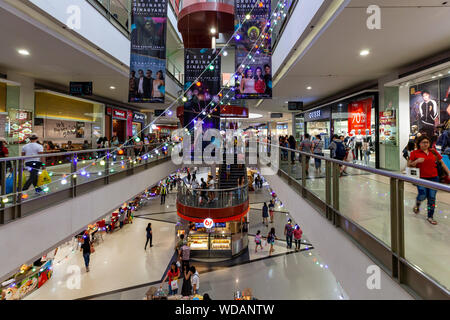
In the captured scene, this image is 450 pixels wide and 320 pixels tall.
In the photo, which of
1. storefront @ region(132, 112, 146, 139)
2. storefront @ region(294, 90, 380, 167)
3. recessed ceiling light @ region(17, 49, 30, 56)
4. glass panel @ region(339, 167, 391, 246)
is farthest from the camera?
storefront @ region(132, 112, 146, 139)

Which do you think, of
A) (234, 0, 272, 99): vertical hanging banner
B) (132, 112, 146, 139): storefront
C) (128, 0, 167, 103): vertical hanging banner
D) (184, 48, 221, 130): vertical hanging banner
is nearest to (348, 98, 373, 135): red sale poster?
(234, 0, 272, 99): vertical hanging banner

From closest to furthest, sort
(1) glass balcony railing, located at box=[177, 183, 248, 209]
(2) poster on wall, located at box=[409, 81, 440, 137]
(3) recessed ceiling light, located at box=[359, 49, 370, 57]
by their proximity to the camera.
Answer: (3) recessed ceiling light, located at box=[359, 49, 370, 57] < (2) poster on wall, located at box=[409, 81, 440, 137] < (1) glass balcony railing, located at box=[177, 183, 248, 209]

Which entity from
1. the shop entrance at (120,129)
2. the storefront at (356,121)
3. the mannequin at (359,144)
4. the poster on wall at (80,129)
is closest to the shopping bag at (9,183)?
the poster on wall at (80,129)

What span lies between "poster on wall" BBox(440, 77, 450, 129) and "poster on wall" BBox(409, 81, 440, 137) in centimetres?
16

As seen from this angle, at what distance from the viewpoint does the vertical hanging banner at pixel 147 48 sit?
23.6 ft

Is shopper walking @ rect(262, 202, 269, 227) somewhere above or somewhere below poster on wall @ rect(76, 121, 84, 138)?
below

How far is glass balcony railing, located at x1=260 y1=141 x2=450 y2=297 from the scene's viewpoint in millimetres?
1749

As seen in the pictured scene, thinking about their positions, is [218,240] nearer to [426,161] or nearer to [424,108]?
[424,108]

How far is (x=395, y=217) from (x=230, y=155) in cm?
1099

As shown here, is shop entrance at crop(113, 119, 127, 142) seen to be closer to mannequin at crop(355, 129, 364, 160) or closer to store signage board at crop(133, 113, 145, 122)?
store signage board at crop(133, 113, 145, 122)

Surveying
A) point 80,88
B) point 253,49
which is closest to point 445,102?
point 253,49

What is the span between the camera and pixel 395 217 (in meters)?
2.00

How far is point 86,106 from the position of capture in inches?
478
